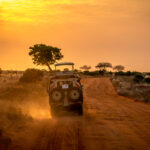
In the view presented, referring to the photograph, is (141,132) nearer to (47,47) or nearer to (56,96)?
(56,96)

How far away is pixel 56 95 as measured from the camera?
44.5 ft

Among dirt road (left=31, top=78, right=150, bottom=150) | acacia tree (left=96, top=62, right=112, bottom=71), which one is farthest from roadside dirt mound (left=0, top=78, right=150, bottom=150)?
acacia tree (left=96, top=62, right=112, bottom=71)

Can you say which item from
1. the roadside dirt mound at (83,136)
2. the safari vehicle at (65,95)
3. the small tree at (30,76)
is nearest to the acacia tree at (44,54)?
the small tree at (30,76)

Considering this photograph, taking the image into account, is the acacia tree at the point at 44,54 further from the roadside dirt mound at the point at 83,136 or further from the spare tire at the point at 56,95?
the roadside dirt mound at the point at 83,136

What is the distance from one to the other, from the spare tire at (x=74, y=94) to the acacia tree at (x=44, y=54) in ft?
155

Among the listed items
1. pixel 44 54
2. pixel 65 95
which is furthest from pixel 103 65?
pixel 65 95

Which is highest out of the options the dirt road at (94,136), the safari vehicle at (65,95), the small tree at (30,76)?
the small tree at (30,76)

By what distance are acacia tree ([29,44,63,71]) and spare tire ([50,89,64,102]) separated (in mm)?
47135

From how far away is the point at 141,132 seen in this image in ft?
30.2

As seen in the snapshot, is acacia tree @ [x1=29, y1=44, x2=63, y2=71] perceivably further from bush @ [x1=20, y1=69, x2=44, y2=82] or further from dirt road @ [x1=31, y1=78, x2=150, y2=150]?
dirt road @ [x1=31, y1=78, x2=150, y2=150]

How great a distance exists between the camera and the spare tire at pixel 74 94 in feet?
44.3

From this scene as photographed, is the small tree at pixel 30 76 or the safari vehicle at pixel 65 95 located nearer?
the safari vehicle at pixel 65 95

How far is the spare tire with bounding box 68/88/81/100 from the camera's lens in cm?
1350

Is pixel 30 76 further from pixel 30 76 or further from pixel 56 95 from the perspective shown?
pixel 56 95
